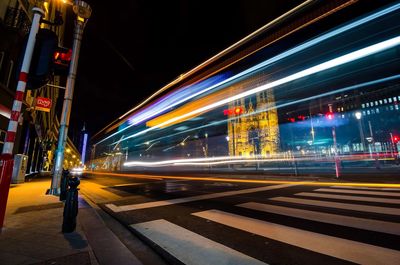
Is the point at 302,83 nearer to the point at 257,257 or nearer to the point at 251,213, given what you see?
the point at 251,213

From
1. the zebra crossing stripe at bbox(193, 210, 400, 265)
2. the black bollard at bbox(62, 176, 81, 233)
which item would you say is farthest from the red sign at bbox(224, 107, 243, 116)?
the black bollard at bbox(62, 176, 81, 233)

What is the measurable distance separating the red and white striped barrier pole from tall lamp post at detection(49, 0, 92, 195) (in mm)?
5970

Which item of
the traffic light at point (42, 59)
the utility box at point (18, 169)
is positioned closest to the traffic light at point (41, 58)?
the traffic light at point (42, 59)

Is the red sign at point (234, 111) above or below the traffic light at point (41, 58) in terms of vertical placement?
above

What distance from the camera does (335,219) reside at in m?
4.32

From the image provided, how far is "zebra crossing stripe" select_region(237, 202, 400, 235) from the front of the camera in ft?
12.1

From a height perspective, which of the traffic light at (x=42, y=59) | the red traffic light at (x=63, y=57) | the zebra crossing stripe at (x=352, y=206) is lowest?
the zebra crossing stripe at (x=352, y=206)

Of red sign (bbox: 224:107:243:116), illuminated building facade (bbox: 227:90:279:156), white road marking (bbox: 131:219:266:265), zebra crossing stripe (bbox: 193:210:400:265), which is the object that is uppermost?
illuminated building facade (bbox: 227:90:279:156)

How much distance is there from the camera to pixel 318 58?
44.7 ft

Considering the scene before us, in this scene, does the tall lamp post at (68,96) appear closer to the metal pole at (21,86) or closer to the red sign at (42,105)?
the metal pole at (21,86)

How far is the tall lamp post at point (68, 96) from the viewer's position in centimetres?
866

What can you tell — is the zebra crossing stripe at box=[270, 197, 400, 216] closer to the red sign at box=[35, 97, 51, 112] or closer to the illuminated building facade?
the red sign at box=[35, 97, 51, 112]

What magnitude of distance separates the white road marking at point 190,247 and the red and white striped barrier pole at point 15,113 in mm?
2151

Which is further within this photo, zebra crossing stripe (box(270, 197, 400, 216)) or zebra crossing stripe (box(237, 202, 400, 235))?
zebra crossing stripe (box(270, 197, 400, 216))
